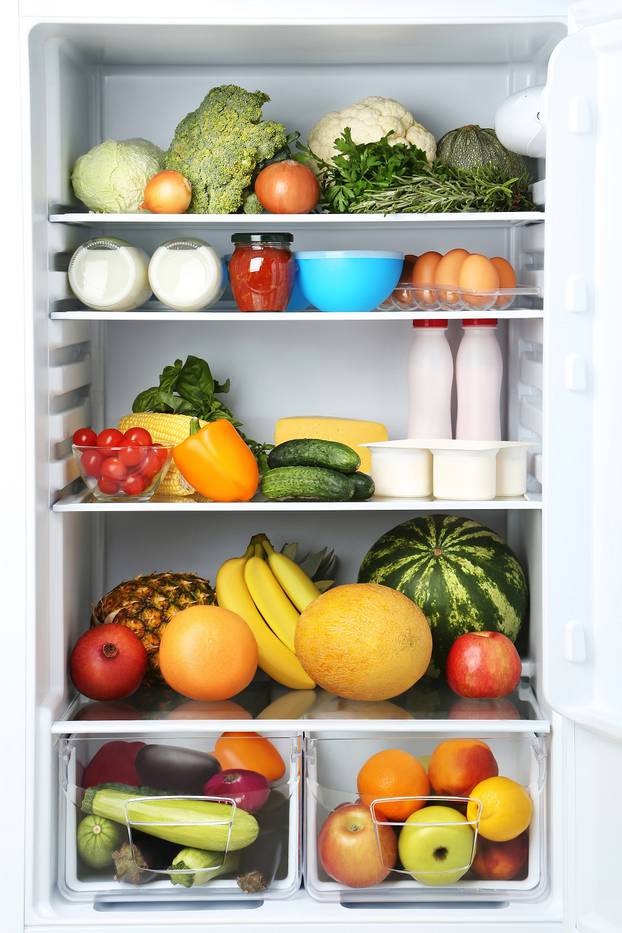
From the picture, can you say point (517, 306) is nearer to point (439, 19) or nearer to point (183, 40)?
point (439, 19)

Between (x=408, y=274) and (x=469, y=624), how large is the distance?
2.36ft

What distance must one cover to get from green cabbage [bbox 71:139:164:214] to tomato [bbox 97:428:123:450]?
0.43 metres

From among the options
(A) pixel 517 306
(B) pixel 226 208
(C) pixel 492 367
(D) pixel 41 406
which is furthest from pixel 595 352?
(D) pixel 41 406

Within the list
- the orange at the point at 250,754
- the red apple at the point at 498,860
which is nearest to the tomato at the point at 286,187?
the orange at the point at 250,754

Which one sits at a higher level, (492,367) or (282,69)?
(282,69)

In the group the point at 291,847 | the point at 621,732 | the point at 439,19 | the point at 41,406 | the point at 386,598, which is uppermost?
→ the point at 439,19

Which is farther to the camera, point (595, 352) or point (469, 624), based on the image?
point (469, 624)

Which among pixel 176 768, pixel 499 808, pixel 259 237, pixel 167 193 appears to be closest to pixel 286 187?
pixel 259 237

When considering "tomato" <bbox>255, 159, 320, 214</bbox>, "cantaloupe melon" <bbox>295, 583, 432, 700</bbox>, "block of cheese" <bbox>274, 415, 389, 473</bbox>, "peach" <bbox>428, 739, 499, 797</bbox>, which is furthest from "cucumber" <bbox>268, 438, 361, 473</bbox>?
"peach" <bbox>428, 739, 499, 797</bbox>

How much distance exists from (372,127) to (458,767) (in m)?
1.22

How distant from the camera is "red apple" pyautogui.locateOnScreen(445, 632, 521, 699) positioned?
1974 mm

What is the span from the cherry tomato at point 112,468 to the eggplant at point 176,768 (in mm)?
504

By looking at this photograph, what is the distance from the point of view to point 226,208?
1997mm

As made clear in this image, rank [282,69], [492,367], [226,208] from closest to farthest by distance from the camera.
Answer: [226,208]
[492,367]
[282,69]
